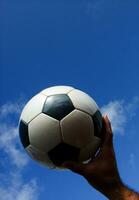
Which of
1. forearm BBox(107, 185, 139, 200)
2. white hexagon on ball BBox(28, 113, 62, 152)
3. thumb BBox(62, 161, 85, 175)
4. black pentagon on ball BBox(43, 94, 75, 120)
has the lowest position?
forearm BBox(107, 185, 139, 200)

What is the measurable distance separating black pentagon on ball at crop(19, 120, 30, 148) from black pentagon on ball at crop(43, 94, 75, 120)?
0.49 metres

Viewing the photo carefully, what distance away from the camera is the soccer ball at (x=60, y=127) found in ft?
20.2

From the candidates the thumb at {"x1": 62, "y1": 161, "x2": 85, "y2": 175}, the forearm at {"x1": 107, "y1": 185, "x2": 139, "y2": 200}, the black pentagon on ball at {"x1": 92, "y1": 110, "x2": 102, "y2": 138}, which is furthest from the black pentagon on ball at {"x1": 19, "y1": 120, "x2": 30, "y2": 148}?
the forearm at {"x1": 107, "y1": 185, "x2": 139, "y2": 200}

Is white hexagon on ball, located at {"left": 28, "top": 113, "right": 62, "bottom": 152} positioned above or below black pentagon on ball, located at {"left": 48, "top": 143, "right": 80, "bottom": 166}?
above

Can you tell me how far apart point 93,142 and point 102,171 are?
1.86 m

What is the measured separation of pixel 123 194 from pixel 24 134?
309cm

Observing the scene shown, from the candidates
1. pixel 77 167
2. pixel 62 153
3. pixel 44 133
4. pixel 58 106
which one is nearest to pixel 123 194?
pixel 77 167

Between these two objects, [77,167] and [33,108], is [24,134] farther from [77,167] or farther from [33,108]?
[77,167]

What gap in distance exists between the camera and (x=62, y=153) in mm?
6270

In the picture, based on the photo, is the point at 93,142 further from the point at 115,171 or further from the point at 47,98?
the point at 115,171

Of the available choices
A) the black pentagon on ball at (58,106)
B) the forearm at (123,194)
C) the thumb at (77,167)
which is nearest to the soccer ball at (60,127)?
the black pentagon on ball at (58,106)

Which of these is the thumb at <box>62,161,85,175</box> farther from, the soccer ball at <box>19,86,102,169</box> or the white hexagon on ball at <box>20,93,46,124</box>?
the white hexagon on ball at <box>20,93,46,124</box>

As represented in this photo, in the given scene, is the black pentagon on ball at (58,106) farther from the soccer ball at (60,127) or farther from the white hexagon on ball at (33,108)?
the white hexagon on ball at (33,108)

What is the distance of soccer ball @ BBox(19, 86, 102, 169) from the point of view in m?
6.14
